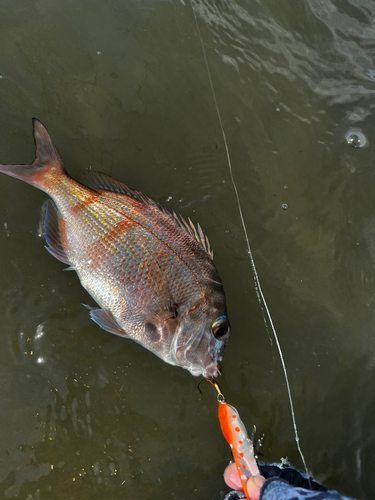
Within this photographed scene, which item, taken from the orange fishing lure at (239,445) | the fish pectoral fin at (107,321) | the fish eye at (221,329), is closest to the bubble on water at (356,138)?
the fish eye at (221,329)

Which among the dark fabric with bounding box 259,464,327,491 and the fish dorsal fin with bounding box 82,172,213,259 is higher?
the fish dorsal fin with bounding box 82,172,213,259

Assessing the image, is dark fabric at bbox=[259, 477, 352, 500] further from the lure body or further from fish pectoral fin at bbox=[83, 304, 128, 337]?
fish pectoral fin at bbox=[83, 304, 128, 337]

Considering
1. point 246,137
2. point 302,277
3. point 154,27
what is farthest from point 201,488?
point 154,27

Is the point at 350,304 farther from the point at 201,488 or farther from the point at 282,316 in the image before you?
the point at 201,488

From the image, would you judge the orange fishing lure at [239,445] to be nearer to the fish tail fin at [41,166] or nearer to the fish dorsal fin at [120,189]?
the fish dorsal fin at [120,189]

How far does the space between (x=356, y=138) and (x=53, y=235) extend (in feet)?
8.09

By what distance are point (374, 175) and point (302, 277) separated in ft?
3.39

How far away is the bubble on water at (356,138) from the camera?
297cm

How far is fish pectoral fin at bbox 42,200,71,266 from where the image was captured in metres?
2.36

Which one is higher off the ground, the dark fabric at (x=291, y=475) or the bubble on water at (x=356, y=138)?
the bubble on water at (x=356, y=138)

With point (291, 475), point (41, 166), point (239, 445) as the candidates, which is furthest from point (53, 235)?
point (291, 475)

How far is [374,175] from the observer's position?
2.96 metres

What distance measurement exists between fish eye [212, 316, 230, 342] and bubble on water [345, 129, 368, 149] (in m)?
1.89

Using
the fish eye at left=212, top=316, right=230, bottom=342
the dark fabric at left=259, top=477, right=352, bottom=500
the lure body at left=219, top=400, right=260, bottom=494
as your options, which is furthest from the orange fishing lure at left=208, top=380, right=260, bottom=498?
the fish eye at left=212, top=316, right=230, bottom=342
